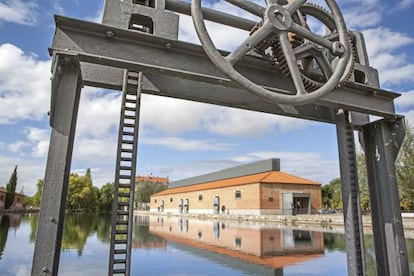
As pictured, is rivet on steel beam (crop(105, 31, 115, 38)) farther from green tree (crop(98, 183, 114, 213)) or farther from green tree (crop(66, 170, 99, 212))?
green tree (crop(98, 183, 114, 213))

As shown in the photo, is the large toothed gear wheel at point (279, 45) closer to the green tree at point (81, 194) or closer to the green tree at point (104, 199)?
the green tree at point (81, 194)

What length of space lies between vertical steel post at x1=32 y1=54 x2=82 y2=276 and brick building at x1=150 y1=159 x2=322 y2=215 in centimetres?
3012

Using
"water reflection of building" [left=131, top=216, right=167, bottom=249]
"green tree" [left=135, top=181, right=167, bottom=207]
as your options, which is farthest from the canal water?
"green tree" [left=135, top=181, right=167, bottom=207]

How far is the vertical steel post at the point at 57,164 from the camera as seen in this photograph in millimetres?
2684

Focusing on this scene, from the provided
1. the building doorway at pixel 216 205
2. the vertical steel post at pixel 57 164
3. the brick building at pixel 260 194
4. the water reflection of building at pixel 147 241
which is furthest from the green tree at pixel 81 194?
the vertical steel post at pixel 57 164

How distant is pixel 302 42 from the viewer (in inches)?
147

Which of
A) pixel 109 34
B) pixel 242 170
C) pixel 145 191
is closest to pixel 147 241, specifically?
pixel 109 34

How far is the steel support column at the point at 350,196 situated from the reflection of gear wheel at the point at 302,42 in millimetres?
1069

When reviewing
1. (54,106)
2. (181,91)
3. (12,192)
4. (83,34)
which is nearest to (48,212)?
(54,106)

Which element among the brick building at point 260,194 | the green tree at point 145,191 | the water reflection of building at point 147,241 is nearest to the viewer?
the water reflection of building at point 147,241

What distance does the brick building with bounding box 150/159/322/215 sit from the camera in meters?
32.3

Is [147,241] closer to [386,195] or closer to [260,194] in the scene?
[386,195]

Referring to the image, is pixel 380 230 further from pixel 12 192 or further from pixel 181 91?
pixel 12 192

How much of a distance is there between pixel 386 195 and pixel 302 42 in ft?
7.35
